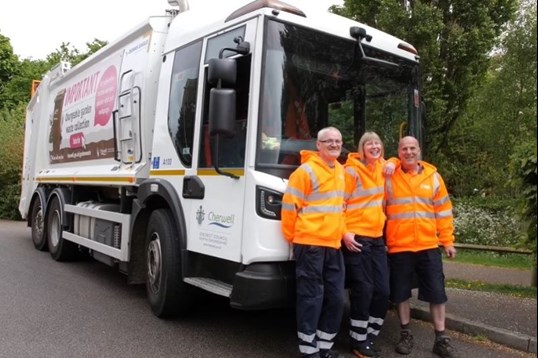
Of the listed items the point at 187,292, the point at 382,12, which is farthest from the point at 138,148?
the point at 382,12

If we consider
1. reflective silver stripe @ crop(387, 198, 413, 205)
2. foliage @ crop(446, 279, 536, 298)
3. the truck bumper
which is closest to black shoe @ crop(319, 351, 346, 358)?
the truck bumper

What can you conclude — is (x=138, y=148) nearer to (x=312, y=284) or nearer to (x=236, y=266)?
(x=236, y=266)

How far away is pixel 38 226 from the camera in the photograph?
10.3 metres

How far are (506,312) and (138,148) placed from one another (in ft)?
14.4

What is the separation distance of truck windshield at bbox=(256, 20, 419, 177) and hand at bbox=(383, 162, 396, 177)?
Answer: 1.35ft

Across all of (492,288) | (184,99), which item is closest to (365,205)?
(184,99)

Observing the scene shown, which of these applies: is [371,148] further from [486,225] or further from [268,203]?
[486,225]

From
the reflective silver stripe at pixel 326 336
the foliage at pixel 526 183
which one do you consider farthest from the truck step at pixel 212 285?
the foliage at pixel 526 183

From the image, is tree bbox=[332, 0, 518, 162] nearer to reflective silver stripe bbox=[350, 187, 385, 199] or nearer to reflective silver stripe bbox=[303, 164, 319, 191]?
reflective silver stripe bbox=[350, 187, 385, 199]

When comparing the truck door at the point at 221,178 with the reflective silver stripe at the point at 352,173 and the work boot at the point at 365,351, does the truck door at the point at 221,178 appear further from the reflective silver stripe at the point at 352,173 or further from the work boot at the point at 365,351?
the work boot at the point at 365,351

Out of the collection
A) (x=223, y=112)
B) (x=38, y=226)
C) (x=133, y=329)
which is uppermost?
(x=223, y=112)

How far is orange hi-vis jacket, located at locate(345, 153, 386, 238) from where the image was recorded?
14.6 ft

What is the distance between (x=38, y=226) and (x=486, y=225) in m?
9.55

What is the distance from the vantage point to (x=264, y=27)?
4352 millimetres
